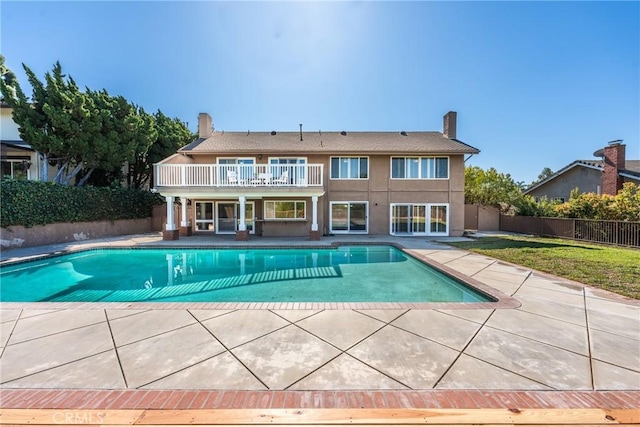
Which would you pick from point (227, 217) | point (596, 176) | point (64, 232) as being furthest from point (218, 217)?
point (596, 176)

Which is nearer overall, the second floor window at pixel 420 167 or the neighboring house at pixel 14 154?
the neighboring house at pixel 14 154

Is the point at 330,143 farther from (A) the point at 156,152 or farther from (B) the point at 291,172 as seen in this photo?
(A) the point at 156,152

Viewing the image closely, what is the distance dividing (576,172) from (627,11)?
1436cm

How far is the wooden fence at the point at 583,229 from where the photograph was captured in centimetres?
1136

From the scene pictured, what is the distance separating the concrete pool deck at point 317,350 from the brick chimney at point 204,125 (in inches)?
625

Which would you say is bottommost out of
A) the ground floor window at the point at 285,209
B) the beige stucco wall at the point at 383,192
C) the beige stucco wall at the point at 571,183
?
the ground floor window at the point at 285,209

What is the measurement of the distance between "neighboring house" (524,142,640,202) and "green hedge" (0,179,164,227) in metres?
30.9

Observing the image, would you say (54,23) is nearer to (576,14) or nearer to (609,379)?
(609,379)

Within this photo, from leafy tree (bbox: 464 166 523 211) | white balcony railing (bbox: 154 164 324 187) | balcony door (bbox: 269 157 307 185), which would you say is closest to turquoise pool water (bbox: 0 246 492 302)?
white balcony railing (bbox: 154 164 324 187)

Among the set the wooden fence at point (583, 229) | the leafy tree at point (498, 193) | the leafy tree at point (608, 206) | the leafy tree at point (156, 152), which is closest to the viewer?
the wooden fence at point (583, 229)

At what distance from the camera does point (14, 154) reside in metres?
16.0

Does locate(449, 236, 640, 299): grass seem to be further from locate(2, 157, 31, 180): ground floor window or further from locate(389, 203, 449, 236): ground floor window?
locate(2, 157, 31, 180): ground floor window

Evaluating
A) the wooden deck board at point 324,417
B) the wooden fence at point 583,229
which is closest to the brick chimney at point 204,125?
the wooden deck board at point 324,417

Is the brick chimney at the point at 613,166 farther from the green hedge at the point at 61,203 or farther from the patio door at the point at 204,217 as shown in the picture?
the green hedge at the point at 61,203
